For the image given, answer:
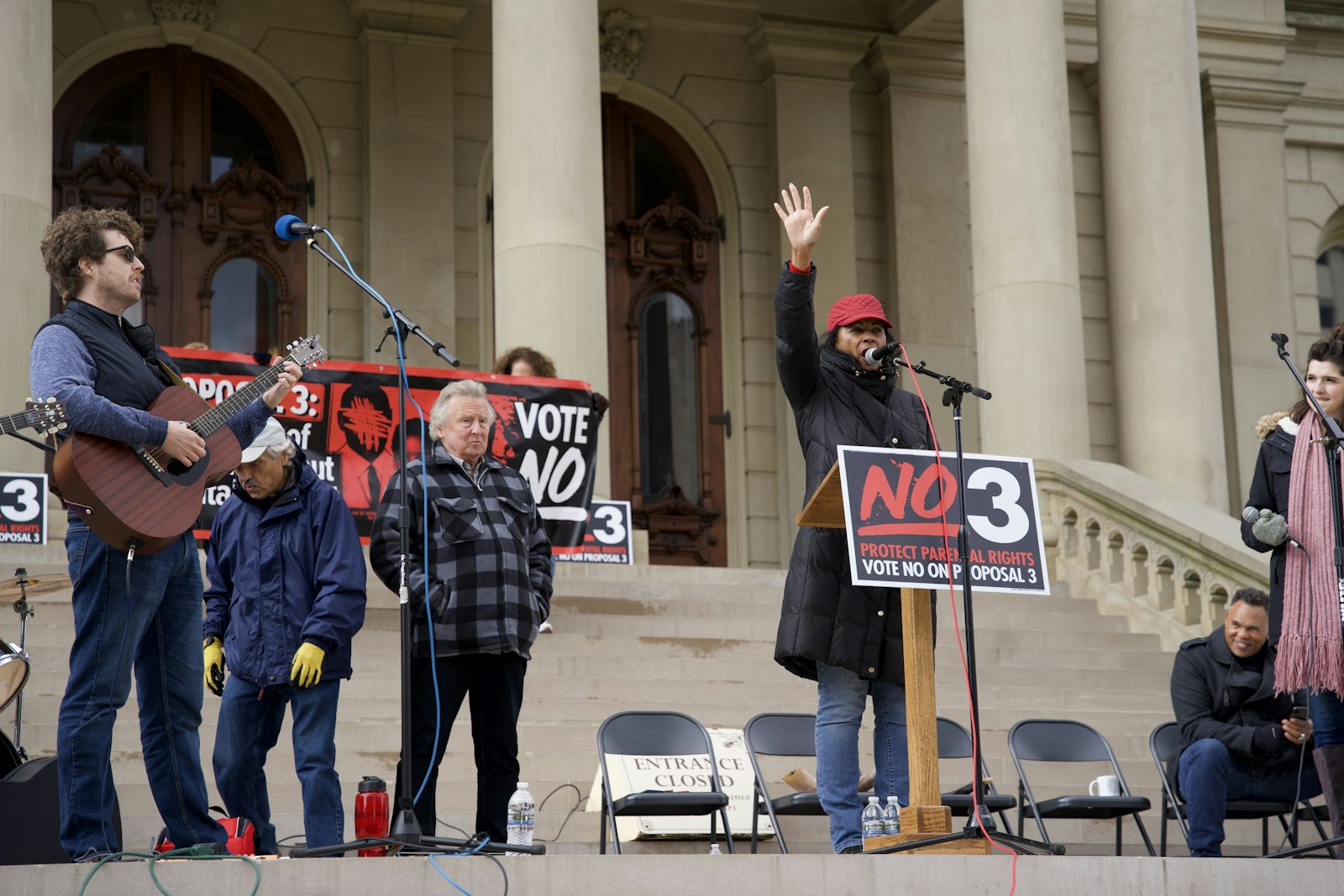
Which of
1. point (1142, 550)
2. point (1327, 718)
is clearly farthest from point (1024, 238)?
point (1327, 718)

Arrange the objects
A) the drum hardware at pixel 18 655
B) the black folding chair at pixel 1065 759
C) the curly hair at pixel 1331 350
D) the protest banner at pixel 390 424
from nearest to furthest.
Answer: the drum hardware at pixel 18 655
the curly hair at pixel 1331 350
the black folding chair at pixel 1065 759
the protest banner at pixel 390 424

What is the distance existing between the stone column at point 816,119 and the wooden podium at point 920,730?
12310mm

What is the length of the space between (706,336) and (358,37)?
4.55m

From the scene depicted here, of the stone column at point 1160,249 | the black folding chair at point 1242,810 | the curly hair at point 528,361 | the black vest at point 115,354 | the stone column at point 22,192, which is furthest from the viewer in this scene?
the stone column at point 1160,249

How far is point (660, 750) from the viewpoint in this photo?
312 inches

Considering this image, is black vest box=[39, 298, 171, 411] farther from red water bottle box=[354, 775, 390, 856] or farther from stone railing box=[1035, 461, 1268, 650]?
stone railing box=[1035, 461, 1268, 650]

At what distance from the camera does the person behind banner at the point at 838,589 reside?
625 cm

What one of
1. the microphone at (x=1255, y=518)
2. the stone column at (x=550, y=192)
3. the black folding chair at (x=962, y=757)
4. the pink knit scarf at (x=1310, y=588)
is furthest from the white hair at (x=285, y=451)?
the stone column at (x=550, y=192)

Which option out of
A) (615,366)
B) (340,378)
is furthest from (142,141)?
(340,378)

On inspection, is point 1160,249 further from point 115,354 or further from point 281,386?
point 115,354

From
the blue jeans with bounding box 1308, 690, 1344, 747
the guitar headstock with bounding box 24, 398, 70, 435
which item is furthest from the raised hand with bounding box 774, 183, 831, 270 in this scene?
the blue jeans with bounding box 1308, 690, 1344, 747

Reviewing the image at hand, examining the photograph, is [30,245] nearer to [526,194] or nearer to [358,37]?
[526,194]

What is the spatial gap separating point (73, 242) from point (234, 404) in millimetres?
755

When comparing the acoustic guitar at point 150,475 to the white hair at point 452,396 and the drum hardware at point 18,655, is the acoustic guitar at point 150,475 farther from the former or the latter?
the drum hardware at point 18,655
